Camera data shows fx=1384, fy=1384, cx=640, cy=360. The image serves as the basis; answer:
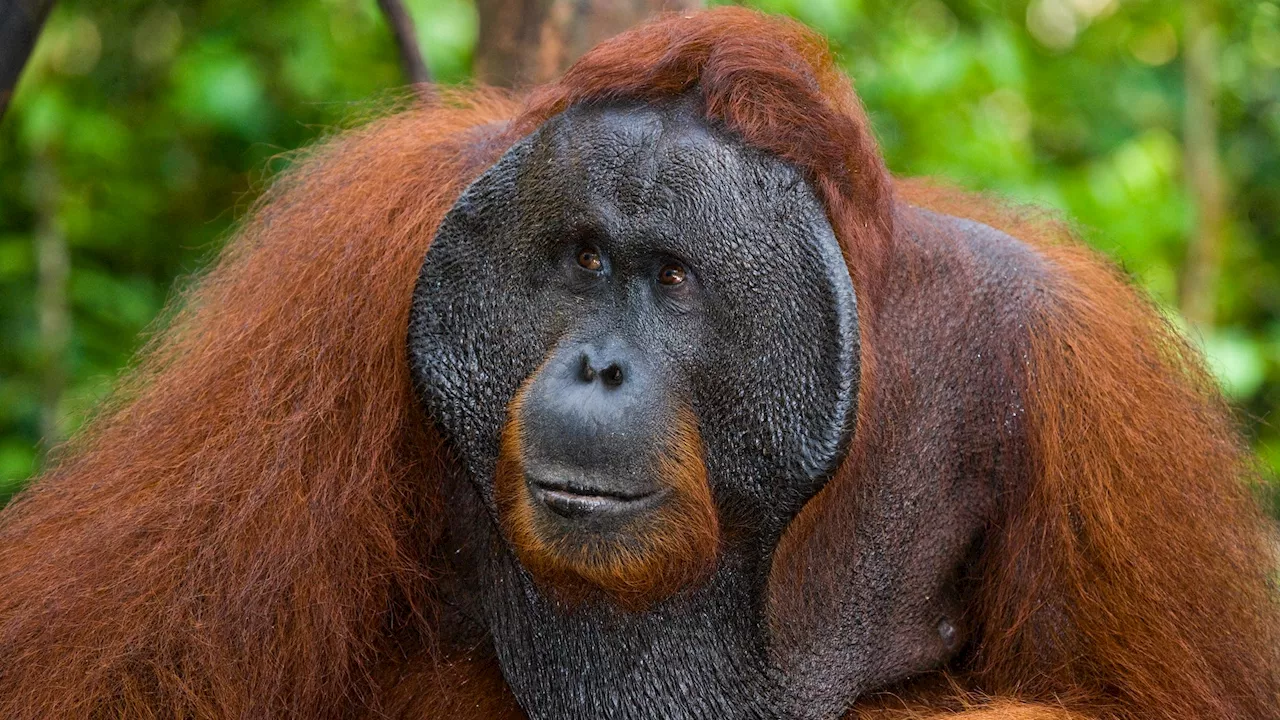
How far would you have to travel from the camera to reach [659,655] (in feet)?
8.05

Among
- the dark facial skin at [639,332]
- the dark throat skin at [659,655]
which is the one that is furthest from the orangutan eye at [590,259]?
the dark throat skin at [659,655]

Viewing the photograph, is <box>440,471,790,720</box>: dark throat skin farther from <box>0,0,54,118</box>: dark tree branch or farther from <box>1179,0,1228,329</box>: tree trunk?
<box>1179,0,1228,329</box>: tree trunk

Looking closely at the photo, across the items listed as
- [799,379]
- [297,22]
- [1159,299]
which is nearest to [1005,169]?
[1159,299]

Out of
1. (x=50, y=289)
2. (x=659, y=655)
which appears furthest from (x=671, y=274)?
(x=50, y=289)

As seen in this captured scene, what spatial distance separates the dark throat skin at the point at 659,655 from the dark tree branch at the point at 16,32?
1.27 meters

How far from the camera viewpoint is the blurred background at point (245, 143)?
4.61m

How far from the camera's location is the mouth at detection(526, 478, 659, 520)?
2135 mm

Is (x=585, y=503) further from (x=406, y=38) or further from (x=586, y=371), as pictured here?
(x=406, y=38)

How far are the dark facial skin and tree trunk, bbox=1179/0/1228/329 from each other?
3740 millimetres

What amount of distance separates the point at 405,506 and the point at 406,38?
1320mm

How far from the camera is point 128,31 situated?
5164 mm

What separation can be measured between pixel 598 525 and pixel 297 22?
316 cm

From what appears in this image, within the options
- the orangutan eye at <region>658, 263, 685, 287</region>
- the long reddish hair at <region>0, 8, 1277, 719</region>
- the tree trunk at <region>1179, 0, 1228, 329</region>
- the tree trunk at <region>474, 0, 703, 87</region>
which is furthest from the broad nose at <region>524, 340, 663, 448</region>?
the tree trunk at <region>1179, 0, 1228, 329</region>

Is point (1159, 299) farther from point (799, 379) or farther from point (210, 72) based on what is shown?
point (210, 72)
